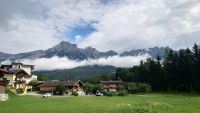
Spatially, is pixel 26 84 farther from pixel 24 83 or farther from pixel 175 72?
pixel 175 72

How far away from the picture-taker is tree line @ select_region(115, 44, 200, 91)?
12500 cm

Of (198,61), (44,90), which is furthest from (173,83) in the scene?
(44,90)

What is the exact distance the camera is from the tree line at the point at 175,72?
4921 inches

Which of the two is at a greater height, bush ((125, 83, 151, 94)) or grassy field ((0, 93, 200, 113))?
bush ((125, 83, 151, 94))

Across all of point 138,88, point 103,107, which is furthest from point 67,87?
point 103,107

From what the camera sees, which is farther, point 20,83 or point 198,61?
point 198,61

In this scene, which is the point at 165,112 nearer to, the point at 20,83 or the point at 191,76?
the point at 20,83

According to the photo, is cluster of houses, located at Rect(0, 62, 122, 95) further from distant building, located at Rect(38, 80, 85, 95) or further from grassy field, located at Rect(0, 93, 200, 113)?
grassy field, located at Rect(0, 93, 200, 113)

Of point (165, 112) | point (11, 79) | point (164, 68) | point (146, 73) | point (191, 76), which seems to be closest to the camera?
point (165, 112)

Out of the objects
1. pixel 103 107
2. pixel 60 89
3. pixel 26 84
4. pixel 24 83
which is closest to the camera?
pixel 103 107

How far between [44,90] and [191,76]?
63.4m

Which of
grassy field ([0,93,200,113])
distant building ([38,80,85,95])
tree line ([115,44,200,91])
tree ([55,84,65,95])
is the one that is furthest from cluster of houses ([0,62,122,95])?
grassy field ([0,93,200,113])

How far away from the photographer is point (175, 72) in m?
133

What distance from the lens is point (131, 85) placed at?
13362 centimetres
